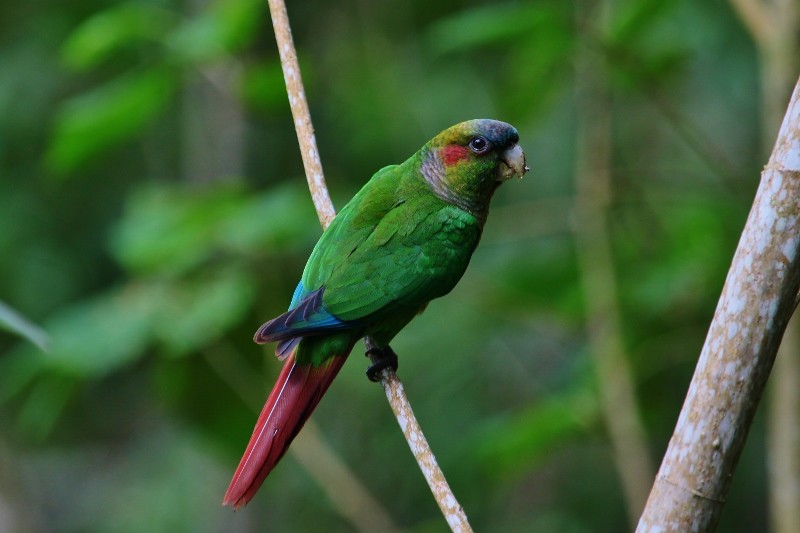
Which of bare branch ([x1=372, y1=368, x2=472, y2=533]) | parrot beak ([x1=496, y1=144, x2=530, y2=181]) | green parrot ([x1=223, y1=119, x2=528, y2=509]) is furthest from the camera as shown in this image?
parrot beak ([x1=496, y1=144, x2=530, y2=181])

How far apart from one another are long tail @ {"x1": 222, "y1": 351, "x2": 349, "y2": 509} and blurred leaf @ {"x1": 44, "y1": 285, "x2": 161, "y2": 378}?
82cm

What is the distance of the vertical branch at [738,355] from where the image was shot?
149 cm

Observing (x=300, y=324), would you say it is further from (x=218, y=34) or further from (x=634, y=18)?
(x=634, y=18)

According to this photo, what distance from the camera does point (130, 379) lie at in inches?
218

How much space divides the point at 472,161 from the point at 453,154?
61 millimetres

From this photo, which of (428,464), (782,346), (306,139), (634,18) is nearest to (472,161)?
(306,139)

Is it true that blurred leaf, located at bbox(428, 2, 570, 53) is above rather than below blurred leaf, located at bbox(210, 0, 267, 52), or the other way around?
below

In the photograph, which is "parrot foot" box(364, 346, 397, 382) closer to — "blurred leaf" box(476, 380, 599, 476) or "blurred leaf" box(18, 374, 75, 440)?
"blurred leaf" box(476, 380, 599, 476)

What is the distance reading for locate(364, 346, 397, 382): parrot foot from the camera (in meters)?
2.45

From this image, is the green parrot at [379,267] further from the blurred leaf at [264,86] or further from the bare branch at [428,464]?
the blurred leaf at [264,86]

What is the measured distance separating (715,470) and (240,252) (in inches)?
76.9

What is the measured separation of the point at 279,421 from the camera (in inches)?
91.8

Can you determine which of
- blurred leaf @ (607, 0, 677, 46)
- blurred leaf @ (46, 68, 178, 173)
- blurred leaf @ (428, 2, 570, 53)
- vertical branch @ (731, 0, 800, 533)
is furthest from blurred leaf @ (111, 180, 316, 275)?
vertical branch @ (731, 0, 800, 533)

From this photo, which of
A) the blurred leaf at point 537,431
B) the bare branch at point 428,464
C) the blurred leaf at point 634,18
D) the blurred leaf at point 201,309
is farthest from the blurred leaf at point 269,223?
the blurred leaf at point 634,18
